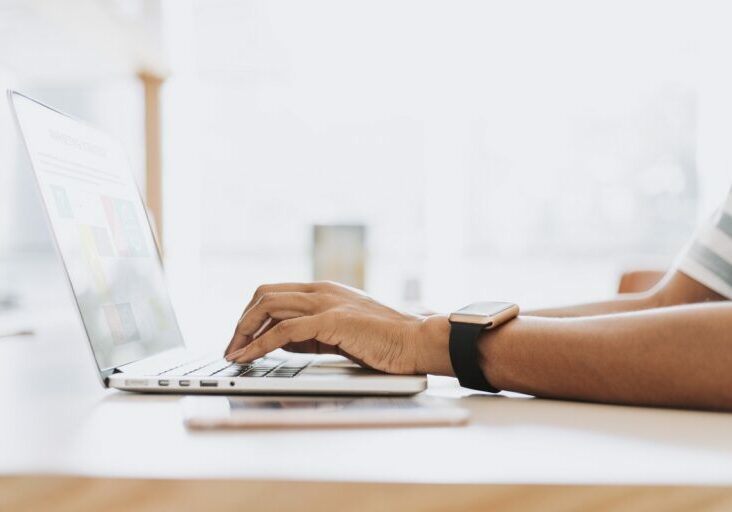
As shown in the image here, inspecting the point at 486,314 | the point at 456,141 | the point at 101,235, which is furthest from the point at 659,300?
the point at 456,141

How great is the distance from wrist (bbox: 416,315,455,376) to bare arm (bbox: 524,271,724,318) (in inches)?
14.9

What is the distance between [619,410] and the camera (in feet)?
1.82

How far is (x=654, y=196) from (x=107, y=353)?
3444 mm

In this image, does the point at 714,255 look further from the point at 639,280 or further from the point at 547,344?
the point at 639,280

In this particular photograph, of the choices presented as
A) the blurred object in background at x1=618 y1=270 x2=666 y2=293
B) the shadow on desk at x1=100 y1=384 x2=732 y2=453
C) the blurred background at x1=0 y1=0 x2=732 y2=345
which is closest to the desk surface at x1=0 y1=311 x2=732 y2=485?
the shadow on desk at x1=100 y1=384 x2=732 y2=453

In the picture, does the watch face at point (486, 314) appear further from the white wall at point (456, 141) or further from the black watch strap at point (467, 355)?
the white wall at point (456, 141)

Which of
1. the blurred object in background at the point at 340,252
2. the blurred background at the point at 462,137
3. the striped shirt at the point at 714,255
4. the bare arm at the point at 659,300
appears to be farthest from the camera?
the blurred background at the point at 462,137

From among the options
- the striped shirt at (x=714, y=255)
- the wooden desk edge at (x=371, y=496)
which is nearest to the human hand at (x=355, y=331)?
the wooden desk edge at (x=371, y=496)

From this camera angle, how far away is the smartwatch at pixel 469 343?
638mm

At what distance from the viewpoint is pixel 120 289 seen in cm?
79

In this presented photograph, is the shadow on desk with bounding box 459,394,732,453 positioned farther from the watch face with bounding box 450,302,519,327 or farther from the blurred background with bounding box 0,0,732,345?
the blurred background with bounding box 0,0,732,345

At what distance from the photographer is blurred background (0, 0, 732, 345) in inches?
134

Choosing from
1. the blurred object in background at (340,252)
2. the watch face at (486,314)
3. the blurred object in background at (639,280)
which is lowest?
the blurred object in background at (639,280)

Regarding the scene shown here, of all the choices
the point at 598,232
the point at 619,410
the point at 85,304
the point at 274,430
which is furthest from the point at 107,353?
the point at 598,232
